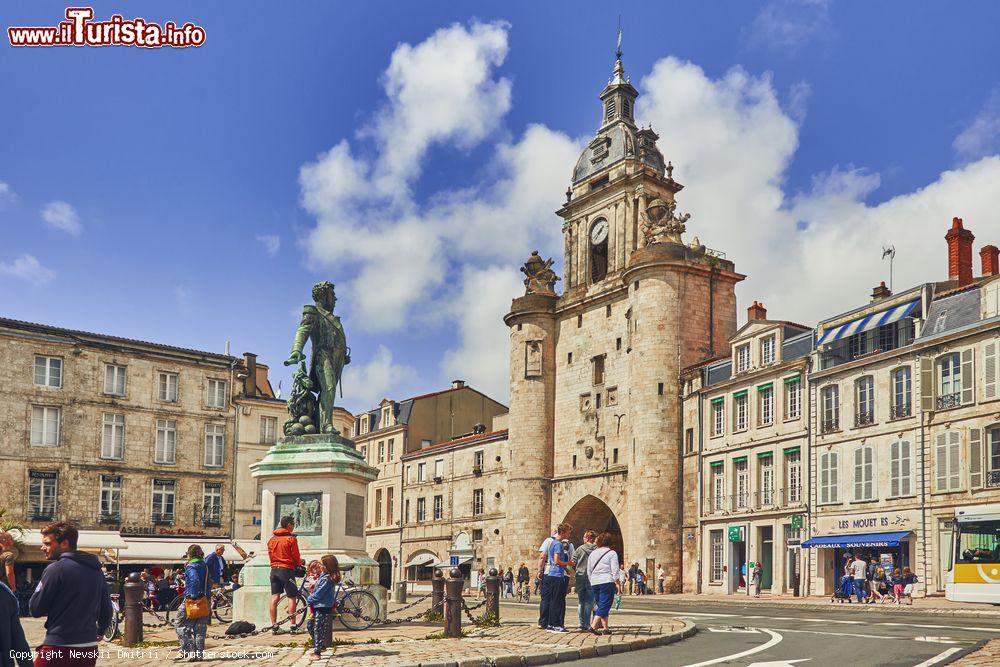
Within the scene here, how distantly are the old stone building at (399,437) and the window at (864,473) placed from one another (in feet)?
114

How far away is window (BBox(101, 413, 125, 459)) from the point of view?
45.2 m

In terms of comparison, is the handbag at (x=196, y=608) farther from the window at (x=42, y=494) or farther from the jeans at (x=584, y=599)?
the window at (x=42, y=494)

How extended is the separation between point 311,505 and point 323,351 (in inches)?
99.1

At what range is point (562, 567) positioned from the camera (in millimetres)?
15562

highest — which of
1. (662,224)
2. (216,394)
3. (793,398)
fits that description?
(662,224)

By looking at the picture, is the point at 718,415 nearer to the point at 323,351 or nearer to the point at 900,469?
the point at 900,469

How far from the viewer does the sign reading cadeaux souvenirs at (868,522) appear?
1384 inches

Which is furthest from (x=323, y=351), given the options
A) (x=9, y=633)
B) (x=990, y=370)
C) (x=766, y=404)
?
(x=766, y=404)

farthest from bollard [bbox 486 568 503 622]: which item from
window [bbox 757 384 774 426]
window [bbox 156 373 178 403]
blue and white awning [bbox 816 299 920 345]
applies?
window [bbox 156 373 178 403]

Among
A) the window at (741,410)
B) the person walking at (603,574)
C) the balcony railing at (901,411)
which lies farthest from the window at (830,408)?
the person walking at (603,574)

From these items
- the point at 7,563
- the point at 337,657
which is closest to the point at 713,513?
the point at 337,657

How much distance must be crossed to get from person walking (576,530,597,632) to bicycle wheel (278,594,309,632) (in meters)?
3.73

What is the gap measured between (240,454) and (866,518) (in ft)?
84.9

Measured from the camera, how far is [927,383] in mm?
34375
